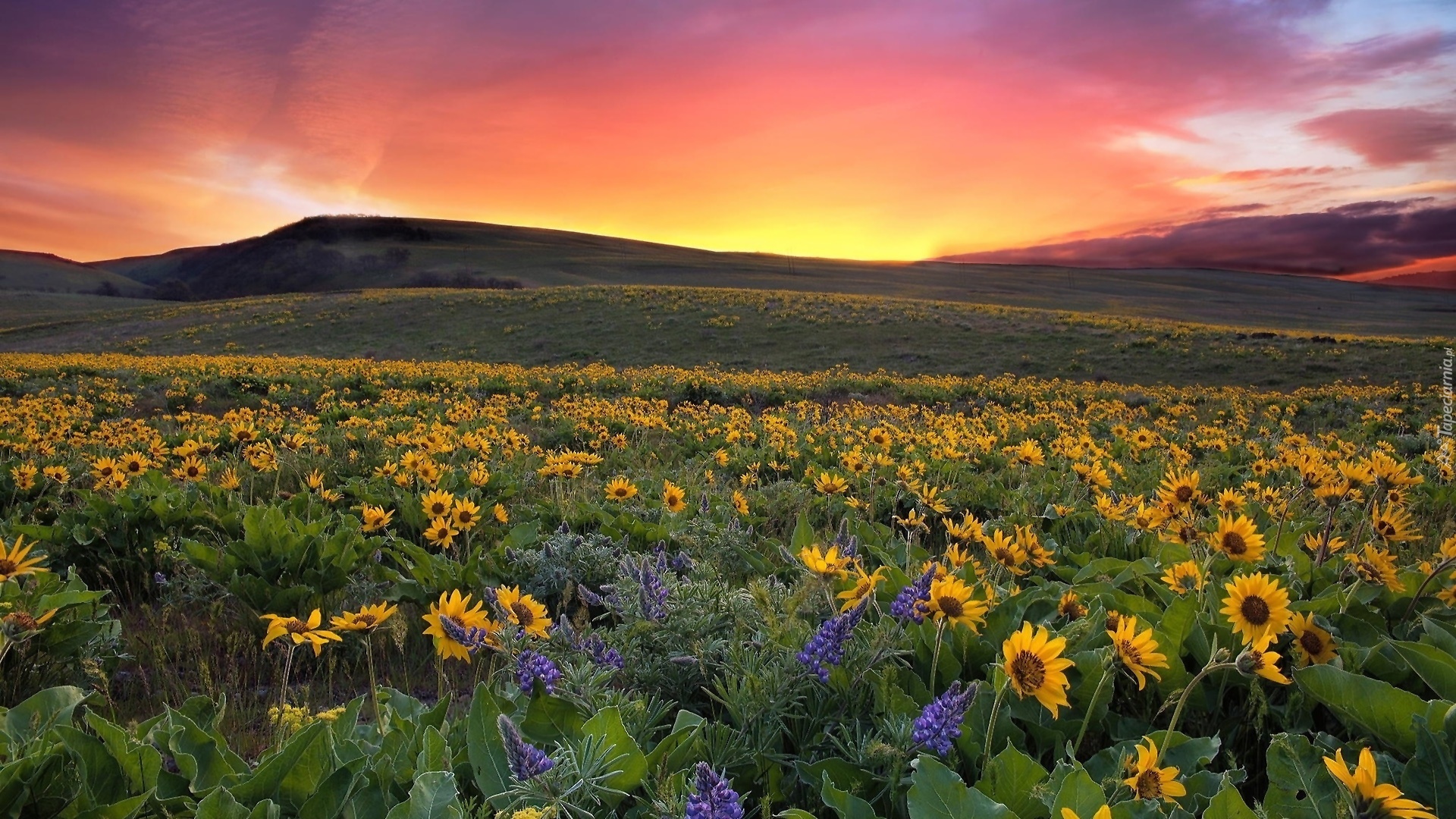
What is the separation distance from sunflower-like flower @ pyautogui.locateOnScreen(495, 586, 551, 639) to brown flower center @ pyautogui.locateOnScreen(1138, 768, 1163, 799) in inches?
55.0

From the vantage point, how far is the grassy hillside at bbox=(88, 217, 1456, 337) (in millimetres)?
70188

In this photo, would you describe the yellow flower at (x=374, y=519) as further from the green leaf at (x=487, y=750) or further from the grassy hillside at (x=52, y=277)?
the grassy hillside at (x=52, y=277)

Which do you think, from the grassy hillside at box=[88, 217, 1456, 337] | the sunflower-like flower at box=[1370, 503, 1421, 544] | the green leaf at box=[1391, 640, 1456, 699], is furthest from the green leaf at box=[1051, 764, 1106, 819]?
the grassy hillside at box=[88, 217, 1456, 337]

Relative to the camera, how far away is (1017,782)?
1.57 m

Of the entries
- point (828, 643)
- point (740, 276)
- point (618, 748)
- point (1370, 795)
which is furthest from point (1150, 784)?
point (740, 276)

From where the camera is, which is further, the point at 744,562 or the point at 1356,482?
the point at 744,562

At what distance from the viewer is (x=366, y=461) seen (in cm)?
654

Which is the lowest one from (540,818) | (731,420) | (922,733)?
(731,420)

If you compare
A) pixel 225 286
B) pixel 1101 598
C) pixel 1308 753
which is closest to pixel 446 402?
pixel 1101 598

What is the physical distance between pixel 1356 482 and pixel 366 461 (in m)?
6.62

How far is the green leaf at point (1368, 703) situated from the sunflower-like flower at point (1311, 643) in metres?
0.28

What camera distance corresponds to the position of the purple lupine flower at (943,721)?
1.53 meters

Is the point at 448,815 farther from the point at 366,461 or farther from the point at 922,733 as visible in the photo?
the point at 366,461

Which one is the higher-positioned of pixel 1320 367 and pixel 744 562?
pixel 744 562
